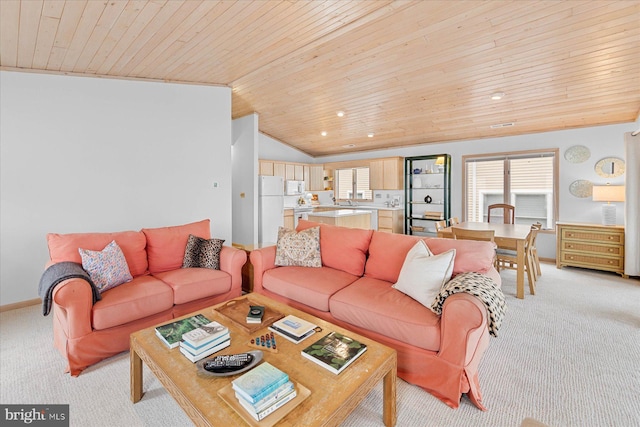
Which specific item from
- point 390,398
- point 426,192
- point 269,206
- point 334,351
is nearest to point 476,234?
point 390,398

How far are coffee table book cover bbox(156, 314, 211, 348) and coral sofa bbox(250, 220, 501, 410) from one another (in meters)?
0.87

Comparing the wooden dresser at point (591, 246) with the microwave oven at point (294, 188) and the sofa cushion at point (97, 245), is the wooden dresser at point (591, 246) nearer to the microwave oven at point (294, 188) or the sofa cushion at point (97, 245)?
the microwave oven at point (294, 188)

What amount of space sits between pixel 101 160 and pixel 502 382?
4.63 meters

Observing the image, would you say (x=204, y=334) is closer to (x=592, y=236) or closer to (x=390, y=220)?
(x=592, y=236)

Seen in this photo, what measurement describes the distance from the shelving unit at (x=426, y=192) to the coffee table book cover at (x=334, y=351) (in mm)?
5358

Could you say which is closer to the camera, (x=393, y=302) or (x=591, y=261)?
(x=393, y=302)

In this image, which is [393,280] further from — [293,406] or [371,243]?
[293,406]

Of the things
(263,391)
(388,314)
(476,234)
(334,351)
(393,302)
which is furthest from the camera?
(476,234)

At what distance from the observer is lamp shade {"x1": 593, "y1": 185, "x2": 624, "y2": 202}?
4.21 metres

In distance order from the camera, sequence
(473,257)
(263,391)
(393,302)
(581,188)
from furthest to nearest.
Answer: (581,188) → (473,257) → (393,302) → (263,391)

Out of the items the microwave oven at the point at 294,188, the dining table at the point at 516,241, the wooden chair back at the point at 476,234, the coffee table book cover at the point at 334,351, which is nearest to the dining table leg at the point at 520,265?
the dining table at the point at 516,241

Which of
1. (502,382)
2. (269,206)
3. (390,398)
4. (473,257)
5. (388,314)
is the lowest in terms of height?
(502,382)

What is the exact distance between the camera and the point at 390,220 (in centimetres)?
677

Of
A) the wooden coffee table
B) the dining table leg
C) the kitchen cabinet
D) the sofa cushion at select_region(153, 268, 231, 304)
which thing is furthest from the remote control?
the kitchen cabinet
